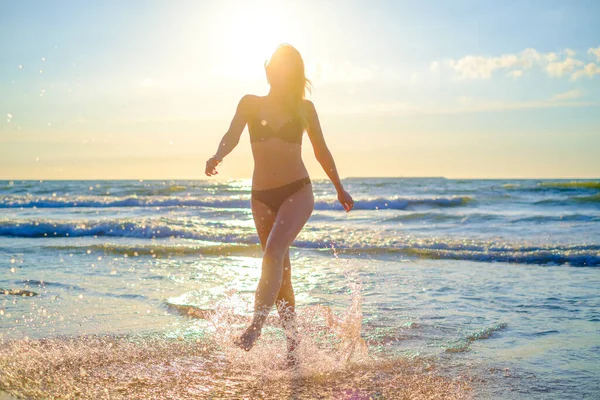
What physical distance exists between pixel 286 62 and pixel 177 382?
213 cm

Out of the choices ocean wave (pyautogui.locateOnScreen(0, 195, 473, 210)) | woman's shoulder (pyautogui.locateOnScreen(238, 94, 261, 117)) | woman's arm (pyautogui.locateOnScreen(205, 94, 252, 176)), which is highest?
woman's shoulder (pyautogui.locateOnScreen(238, 94, 261, 117))

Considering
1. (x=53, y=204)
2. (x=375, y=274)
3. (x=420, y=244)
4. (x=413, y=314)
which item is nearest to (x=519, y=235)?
(x=420, y=244)

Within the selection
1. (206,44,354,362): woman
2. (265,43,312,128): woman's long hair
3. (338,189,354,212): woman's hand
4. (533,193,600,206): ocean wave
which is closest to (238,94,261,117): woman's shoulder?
(206,44,354,362): woman

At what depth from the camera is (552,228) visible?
15.9m

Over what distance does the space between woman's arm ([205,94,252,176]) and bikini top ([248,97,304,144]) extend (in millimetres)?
68

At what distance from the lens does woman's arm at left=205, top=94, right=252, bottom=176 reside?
3.65 metres

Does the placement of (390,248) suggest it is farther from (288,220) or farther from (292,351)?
(288,220)

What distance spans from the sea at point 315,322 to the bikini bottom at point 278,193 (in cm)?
98

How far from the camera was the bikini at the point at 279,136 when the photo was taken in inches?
147

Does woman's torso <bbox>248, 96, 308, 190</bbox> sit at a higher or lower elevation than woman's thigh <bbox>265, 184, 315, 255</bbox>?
higher

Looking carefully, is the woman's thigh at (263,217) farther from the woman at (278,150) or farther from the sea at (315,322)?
the sea at (315,322)

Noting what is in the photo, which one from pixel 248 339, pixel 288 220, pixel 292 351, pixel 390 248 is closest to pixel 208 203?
pixel 390 248

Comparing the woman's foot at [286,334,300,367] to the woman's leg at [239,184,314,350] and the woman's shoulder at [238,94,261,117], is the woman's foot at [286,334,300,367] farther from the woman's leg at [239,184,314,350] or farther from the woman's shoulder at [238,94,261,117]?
the woman's shoulder at [238,94,261,117]

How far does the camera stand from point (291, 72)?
3.72 m
